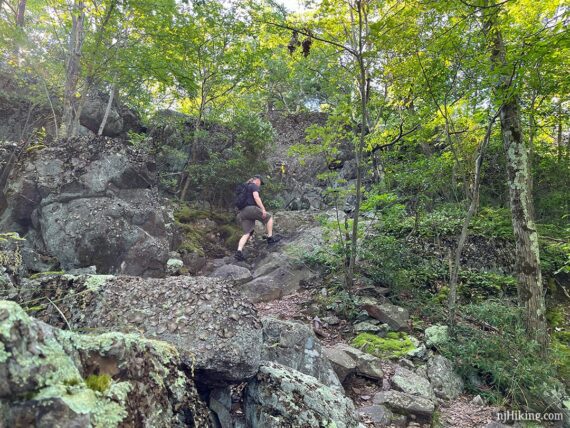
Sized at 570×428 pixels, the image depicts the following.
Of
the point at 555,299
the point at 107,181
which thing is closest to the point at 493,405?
the point at 555,299

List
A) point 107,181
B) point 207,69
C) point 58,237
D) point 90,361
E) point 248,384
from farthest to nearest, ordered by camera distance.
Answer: point 207,69, point 107,181, point 58,237, point 248,384, point 90,361

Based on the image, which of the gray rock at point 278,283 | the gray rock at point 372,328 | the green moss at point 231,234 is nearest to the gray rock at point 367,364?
the gray rock at point 372,328

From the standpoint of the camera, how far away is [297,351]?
473 centimetres

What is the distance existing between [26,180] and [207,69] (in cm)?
731

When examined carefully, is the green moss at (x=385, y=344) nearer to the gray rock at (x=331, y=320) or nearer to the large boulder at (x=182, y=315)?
the gray rock at (x=331, y=320)

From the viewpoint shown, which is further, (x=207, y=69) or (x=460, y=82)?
(x=207, y=69)

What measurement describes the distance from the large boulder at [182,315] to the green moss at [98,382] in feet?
3.84

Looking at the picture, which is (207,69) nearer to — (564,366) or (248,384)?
(248,384)

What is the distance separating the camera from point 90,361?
2057mm

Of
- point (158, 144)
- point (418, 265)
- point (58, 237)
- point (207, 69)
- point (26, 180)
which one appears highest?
point (207, 69)

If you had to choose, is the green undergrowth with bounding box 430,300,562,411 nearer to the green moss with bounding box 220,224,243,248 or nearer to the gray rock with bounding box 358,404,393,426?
the gray rock with bounding box 358,404,393,426

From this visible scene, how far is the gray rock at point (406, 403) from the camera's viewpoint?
455cm

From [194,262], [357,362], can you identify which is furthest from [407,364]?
[194,262]

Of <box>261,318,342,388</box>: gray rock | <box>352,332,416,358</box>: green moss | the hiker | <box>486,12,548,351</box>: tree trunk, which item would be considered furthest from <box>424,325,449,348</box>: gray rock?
the hiker
